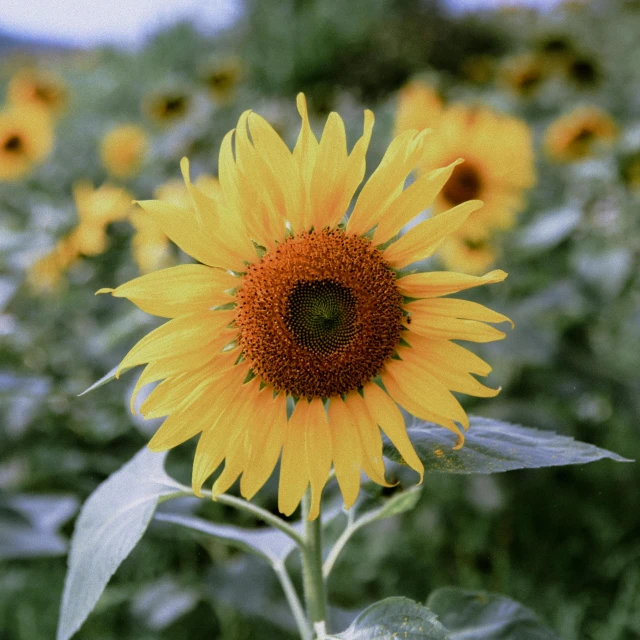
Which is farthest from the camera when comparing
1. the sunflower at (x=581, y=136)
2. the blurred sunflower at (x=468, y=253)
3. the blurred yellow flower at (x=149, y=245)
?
the sunflower at (x=581, y=136)

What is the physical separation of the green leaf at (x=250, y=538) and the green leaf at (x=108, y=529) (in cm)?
5

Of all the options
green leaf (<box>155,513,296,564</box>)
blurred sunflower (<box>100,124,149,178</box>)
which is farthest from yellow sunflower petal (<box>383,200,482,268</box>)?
blurred sunflower (<box>100,124,149,178</box>)

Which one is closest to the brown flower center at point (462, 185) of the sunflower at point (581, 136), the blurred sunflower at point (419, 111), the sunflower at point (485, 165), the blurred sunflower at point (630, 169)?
the sunflower at point (485, 165)

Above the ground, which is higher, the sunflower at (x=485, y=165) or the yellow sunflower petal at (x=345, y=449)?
the yellow sunflower petal at (x=345, y=449)

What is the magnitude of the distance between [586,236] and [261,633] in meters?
1.60

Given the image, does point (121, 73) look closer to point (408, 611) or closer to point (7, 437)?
point (7, 437)

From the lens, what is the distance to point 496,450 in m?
0.78

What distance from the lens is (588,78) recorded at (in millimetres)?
4039

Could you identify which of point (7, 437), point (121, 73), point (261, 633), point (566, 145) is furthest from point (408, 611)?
point (121, 73)

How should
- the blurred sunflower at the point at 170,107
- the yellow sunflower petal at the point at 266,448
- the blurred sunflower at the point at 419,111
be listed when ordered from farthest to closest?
the blurred sunflower at the point at 170,107 → the blurred sunflower at the point at 419,111 → the yellow sunflower petal at the point at 266,448

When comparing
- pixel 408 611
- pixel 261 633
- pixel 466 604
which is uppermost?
pixel 408 611

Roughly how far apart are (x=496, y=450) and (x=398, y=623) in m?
0.21

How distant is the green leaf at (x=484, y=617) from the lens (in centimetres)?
99

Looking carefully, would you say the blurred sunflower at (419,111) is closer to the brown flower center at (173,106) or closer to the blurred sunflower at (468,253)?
the blurred sunflower at (468,253)
